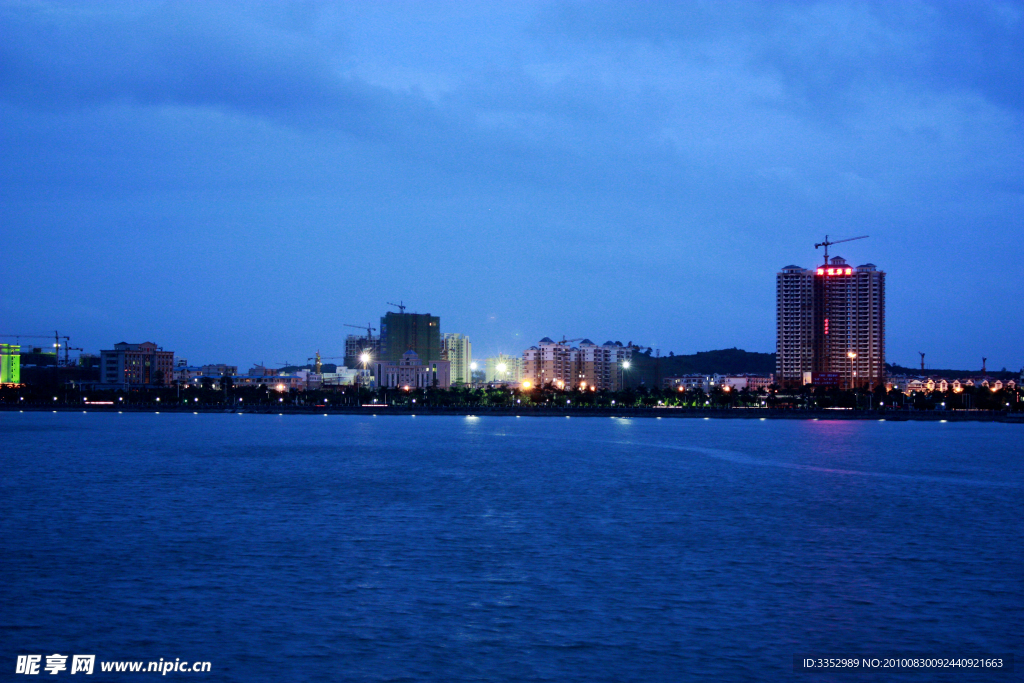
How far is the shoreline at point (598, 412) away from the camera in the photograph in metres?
154

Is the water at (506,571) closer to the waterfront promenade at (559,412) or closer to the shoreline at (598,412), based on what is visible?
the shoreline at (598,412)

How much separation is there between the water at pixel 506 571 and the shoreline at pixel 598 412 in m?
103

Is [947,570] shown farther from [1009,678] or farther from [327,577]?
[327,577]

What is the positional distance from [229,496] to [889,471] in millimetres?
42089

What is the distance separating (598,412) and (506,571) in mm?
150270

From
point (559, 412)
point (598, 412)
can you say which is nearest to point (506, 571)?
point (559, 412)

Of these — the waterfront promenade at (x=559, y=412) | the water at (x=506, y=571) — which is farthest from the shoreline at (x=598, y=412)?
the water at (x=506, y=571)

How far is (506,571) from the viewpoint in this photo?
2617cm

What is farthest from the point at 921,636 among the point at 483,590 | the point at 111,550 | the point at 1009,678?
the point at 111,550

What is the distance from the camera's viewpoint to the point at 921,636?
19.9 m

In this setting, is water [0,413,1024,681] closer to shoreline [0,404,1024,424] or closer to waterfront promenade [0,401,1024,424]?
shoreline [0,404,1024,424]

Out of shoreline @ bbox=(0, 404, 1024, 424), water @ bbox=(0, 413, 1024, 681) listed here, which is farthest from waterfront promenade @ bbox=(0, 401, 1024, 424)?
water @ bbox=(0, 413, 1024, 681)

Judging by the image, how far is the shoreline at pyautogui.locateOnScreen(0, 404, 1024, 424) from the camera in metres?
154

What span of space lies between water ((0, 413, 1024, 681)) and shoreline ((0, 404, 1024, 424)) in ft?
338
